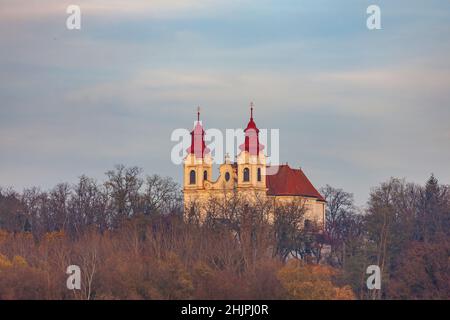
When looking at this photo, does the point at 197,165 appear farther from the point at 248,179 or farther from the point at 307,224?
the point at 307,224

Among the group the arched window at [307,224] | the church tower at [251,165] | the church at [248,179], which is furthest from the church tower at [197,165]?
the arched window at [307,224]

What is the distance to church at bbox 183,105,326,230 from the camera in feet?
453

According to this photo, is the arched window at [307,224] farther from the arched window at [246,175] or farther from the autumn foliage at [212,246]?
the arched window at [246,175]

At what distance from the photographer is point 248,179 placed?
13825 cm

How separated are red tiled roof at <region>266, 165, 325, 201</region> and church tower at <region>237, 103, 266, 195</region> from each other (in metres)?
2.97

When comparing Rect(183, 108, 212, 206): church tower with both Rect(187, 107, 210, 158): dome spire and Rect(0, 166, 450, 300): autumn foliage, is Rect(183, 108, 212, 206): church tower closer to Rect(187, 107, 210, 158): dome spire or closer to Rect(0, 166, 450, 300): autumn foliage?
Rect(187, 107, 210, 158): dome spire

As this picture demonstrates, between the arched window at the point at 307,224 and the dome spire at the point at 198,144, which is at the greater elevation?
the dome spire at the point at 198,144

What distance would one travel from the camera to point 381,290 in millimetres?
86438

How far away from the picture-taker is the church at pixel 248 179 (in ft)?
453

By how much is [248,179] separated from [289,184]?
20.2 feet

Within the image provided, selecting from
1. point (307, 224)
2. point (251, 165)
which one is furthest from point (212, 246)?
point (251, 165)
